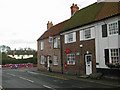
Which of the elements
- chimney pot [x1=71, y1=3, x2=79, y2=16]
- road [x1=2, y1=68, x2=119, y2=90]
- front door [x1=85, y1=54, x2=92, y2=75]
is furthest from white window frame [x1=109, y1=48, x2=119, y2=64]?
chimney pot [x1=71, y1=3, x2=79, y2=16]

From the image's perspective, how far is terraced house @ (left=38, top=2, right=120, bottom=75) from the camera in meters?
14.1

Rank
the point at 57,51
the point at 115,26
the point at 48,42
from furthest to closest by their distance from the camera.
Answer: the point at 48,42 → the point at 57,51 → the point at 115,26

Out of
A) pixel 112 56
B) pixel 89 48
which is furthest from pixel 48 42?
pixel 112 56

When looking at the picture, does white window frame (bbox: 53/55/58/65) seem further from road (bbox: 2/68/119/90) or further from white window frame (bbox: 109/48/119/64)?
white window frame (bbox: 109/48/119/64)

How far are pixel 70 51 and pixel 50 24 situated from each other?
44.3ft

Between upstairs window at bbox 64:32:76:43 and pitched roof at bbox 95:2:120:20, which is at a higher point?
pitched roof at bbox 95:2:120:20

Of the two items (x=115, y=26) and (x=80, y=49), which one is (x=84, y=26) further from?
(x=115, y=26)

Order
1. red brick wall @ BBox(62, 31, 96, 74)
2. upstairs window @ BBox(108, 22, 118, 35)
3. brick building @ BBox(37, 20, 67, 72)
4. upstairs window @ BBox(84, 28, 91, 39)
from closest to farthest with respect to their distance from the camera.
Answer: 1. upstairs window @ BBox(108, 22, 118, 35)
2. red brick wall @ BBox(62, 31, 96, 74)
3. upstairs window @ BBox(84, 28, 91, 39)
4. brick building @ BBox(37, 20, 67, 72)

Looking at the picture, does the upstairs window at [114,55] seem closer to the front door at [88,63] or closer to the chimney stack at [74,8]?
the front door at [88,63]

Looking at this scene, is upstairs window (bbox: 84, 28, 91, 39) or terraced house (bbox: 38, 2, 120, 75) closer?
terraced house (bbox: 38, 2, 120, 75)

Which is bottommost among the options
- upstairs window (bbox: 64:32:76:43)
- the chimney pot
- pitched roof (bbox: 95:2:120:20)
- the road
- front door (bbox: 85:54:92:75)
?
the road

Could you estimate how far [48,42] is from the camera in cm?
2573

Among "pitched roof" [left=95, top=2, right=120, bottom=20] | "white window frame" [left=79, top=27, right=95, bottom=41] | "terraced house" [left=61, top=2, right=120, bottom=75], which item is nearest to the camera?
"terraced house" [left=61, top=2, right=120, bottom=75]

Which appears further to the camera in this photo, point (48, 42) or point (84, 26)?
point (48, 42)
